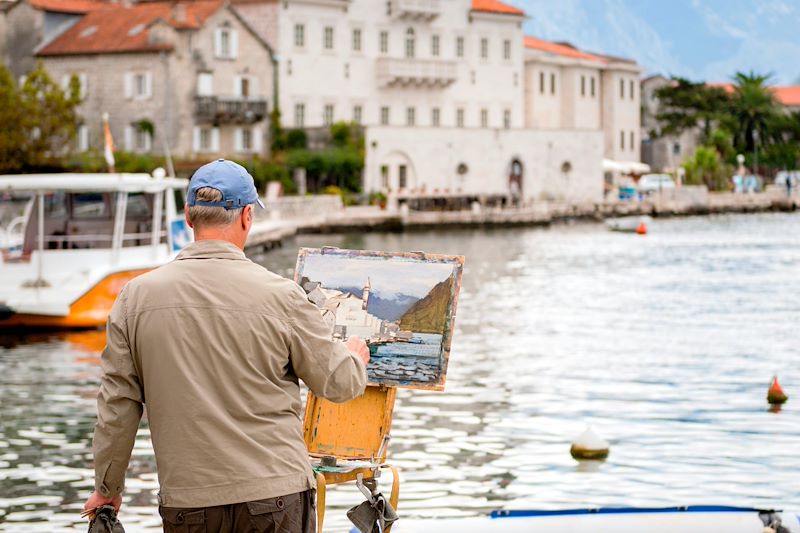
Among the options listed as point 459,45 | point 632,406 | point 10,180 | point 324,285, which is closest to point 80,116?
point 459,45

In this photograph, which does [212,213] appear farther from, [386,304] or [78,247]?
[78,247]

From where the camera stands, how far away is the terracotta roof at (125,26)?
217 feet

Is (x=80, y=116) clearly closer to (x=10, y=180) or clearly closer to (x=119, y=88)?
(x=119, y=88)

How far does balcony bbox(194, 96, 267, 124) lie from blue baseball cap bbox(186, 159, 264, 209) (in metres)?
61.9

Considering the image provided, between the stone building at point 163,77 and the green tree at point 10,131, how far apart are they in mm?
10825

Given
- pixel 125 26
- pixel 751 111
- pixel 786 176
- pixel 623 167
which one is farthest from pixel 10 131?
pixel 751 111

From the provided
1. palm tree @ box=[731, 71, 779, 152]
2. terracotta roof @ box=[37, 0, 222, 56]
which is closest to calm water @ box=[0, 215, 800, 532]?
terracotta roof @ box=[37, 0, 222, 56]

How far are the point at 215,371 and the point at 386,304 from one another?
1.75 metres

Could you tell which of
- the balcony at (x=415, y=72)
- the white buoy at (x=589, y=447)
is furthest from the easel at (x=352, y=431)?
the balcony at (x=415, y=72)

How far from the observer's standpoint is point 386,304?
21.6 feet

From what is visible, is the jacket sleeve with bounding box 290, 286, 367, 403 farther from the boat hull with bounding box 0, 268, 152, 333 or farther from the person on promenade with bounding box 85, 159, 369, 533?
the boat hull with bounding box 0, 268, 152, 333

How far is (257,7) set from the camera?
7150 centimetres

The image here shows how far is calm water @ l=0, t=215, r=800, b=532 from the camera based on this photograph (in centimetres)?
1213

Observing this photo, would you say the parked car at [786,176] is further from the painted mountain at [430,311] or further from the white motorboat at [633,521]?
the painted mountain at [430,311]
